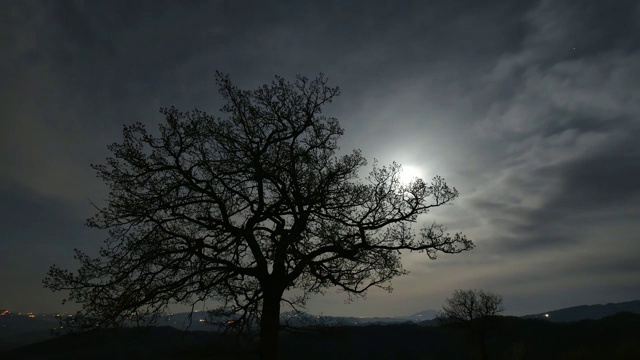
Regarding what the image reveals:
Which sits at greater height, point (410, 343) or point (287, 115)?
point (287, 115)

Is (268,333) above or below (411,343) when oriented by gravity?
above

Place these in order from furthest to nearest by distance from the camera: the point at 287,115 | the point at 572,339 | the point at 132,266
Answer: the point at 572,339 → the point at 287,115 → the point at 132,266

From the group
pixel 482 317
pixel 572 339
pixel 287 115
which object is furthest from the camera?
pixel 572 339

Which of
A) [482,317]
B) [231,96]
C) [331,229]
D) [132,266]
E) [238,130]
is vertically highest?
[231,96]

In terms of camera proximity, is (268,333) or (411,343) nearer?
(268,333)

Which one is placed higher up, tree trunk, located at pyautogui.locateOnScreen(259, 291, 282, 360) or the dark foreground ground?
tree trunk, located at pyautogui.locateOnScreen(259, 291, 282, 360)

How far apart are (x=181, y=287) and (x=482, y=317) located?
4807 cm

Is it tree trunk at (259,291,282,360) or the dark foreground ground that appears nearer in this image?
tree trunk at (259,291,282,360)

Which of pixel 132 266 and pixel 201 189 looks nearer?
pixel 132 266

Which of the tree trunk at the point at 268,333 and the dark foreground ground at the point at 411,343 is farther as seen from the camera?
the dark foreground ground at the point at 411,343

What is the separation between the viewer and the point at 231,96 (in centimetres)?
1523

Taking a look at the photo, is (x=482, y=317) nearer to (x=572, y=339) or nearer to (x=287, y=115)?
(x=287, y=115)

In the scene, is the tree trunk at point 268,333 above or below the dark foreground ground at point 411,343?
above

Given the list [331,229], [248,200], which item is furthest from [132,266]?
[331,229]
